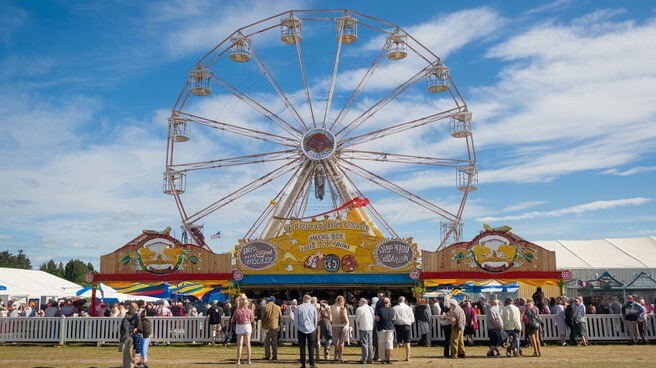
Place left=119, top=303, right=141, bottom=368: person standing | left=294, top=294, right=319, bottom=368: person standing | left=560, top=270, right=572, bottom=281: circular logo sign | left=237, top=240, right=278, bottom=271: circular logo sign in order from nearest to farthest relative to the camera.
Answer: left=119, top=303, right=141, bottom=368: person standing, left=294, top=294, right=319, bottom=368: person standing, left=560, top=270, right=572, bottom=281: circular logo sign, left=237, top=240, right=278, bottom=271: circular logo sign

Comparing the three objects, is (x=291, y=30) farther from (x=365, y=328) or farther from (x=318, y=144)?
(x=365, y=328)

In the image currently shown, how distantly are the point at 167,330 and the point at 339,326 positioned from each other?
7.20m

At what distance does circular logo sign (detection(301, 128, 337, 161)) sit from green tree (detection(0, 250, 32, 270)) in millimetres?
92921

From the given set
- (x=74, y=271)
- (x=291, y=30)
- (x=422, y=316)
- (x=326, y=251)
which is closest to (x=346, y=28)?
(x=291, y=30)

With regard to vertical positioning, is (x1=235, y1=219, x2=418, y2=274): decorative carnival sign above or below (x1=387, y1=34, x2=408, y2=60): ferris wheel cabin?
below

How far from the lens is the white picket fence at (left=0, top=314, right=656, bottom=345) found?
19328 millimetres

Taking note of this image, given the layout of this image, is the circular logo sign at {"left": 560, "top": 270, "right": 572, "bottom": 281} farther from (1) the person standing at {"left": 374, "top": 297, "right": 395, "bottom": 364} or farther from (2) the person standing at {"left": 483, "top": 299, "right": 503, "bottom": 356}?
(1) the person standing at {"left": 374, "top": 297, "right": 395, "bottom": 364}

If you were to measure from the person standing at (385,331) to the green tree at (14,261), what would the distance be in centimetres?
10686

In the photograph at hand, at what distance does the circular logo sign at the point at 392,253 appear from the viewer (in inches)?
993

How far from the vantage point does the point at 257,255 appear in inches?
1016

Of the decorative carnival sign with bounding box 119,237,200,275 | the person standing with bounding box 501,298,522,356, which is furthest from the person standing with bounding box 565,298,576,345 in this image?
the decorative carnival sign with bounding box 119,237,200,275

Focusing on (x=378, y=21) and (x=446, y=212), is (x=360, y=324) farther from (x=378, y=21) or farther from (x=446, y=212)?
(x=378, y=21)

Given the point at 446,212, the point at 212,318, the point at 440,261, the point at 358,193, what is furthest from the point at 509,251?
the point at 212,318

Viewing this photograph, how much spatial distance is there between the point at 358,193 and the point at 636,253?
20383 millimetres
